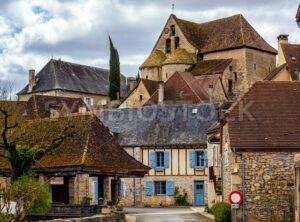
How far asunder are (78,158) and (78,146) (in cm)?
112

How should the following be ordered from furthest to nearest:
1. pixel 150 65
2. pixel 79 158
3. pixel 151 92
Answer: pixel 150 65
pixel 151 92
pixel 79 158

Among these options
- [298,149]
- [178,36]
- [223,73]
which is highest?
[178,36]

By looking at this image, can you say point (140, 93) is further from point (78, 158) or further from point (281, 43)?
point (78, 158)

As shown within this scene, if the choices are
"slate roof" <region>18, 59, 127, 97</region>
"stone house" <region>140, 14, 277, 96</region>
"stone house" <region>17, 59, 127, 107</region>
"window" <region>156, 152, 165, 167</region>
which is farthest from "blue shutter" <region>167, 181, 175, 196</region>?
"slate roof" <region>18, 59, 127, 97</region>

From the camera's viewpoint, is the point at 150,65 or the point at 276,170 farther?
the point at 150,65

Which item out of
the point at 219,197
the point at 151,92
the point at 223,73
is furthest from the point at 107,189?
the point at 223,73

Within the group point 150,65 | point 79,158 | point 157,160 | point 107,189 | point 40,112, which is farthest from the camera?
point 150,65

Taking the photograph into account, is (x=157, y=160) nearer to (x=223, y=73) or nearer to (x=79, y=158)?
(x=79, y=158)

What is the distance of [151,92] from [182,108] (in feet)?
57.9

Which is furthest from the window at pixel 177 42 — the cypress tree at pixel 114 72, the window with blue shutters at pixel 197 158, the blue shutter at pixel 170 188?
the blue shutter at pixel 170 188

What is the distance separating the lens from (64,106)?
59375mm

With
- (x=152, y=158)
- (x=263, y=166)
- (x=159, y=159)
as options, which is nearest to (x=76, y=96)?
(x=152, y=158)

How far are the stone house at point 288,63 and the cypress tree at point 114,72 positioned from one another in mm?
32284

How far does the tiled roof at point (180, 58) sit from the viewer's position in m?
68.0
